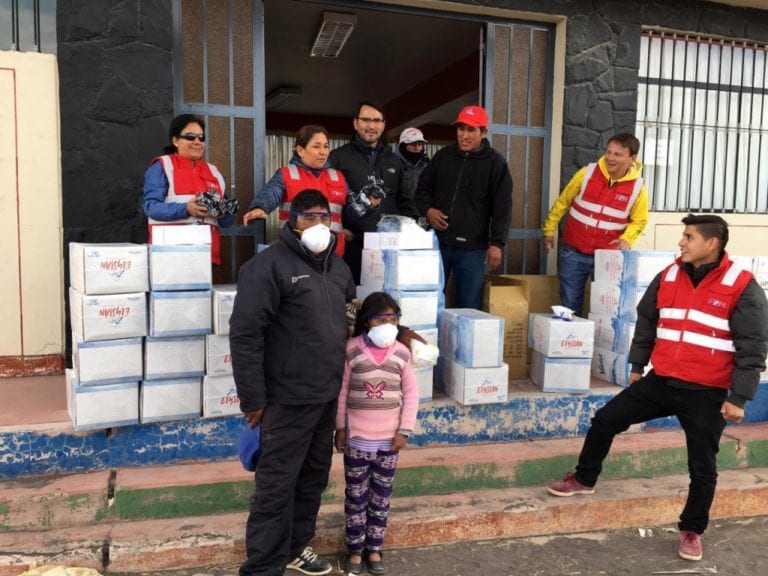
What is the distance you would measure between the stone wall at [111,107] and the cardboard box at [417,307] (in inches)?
80.5

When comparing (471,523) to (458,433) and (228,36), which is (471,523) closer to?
(458,433)

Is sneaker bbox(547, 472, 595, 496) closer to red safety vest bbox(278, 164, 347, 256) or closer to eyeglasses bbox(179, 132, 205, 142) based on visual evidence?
red safety vest bbox(278, 164, 347, 256)

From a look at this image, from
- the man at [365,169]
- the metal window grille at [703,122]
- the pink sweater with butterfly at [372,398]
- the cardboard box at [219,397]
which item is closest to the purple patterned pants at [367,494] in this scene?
the pink sweater with butterfly at [372,398]

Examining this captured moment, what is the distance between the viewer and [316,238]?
301 cm

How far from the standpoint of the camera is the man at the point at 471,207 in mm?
5098

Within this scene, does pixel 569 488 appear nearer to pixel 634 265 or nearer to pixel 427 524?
pixel 427 524

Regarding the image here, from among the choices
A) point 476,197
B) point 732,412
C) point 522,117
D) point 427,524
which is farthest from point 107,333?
point 522,117

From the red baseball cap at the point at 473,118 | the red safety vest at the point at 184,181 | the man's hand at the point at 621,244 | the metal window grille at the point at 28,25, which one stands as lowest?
the man's hand at the point at 621,244

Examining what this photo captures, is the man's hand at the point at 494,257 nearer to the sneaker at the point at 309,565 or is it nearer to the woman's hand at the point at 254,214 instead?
the woman's hand at the point at 254,214

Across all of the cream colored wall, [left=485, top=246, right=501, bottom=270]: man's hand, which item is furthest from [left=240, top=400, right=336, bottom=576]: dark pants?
the cream colored wall

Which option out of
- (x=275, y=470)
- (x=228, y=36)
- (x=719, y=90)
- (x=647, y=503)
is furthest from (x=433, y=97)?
(x=275, y=470)

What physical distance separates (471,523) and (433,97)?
872cm

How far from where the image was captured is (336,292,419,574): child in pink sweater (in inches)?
130

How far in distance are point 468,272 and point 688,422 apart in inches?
79.8
